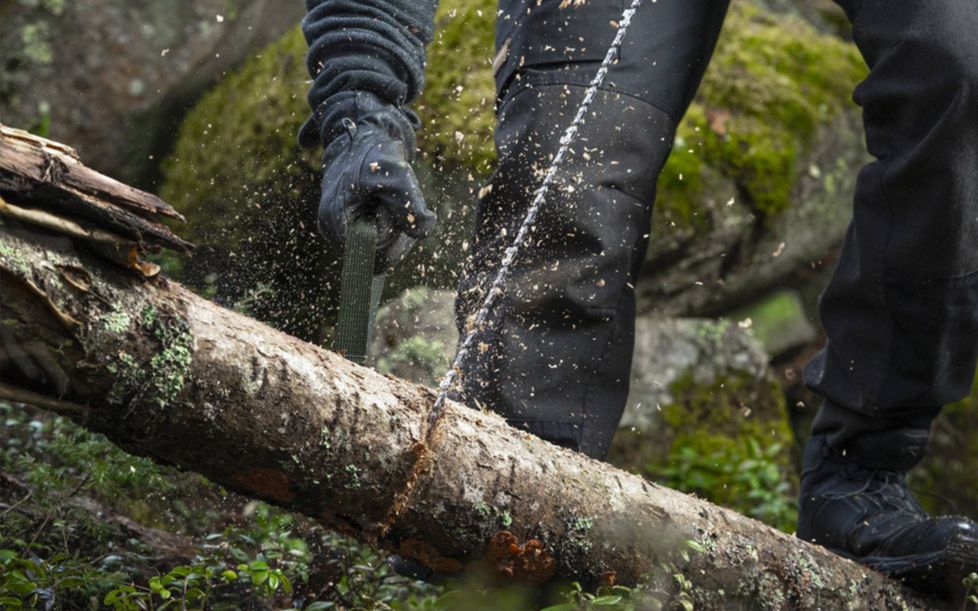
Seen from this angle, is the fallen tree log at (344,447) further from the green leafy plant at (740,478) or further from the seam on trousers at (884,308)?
the green leafy plant at (740,478)

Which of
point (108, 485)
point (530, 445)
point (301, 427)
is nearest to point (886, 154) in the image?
point (530, 445)

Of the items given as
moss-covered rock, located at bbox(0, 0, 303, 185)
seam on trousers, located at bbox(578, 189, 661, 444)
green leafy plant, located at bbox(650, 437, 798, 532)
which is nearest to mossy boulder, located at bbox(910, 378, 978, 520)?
green leafy plant, located at bbox(650, 437, 798, 532)

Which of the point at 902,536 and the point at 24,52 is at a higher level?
the point at 24,52

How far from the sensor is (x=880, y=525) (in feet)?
9.07

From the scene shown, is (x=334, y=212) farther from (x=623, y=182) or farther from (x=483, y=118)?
(x=483, y=118)

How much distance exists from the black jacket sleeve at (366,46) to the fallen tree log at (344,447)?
0.97 metres

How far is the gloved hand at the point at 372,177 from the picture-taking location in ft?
8.02

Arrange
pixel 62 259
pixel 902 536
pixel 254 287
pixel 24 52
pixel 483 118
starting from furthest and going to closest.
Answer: pixel 24 52 → pixel 483 118 → pixel 254 287 → pixel 902 536 → pixel 62 259

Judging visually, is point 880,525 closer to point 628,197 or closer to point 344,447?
point 628,197

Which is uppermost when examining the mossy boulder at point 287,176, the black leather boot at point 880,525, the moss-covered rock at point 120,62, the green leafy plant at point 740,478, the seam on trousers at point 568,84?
the moss-covered rock at point 120,62

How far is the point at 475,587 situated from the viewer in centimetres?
202

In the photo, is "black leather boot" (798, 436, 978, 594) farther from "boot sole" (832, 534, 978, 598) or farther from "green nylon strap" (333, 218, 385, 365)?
"green nylon strap" (333, 218, 385, 365)

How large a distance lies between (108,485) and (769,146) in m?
3.25

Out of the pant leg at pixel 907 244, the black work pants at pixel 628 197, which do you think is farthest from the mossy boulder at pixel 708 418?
the black work pants at pixel 628 197
